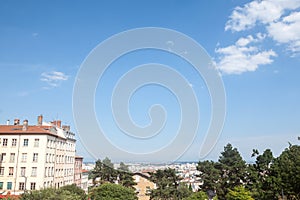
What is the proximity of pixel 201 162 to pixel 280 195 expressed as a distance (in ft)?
41.8

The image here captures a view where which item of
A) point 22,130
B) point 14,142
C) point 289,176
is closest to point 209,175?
point 289,176

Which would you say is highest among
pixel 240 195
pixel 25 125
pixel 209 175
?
pixel 25 125

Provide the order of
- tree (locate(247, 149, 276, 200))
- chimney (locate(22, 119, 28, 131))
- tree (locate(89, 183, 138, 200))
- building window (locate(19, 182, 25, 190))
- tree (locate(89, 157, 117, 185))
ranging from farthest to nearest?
tree (locate(89, 157, 117, 185)) → chimney (locate(22, 119, 28, 131)) → building window (locate(19, 182, 25, 190)) → tree (locate(89, 183, 138, 200)) → tree (locate(247, 149, 276, 200))

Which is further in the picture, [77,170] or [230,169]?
[77,170]

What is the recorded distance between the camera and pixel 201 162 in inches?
1444

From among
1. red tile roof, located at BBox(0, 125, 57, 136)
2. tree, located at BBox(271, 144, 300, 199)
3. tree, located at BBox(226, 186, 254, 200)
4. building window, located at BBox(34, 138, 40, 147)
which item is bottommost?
tree, located at BBox(226, 186, 254, 200)

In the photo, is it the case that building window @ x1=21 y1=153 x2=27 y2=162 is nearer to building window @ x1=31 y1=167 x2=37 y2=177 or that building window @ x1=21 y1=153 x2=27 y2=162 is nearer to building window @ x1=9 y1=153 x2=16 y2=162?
building window @ x1=9 y1=153 x2=16 y2=162

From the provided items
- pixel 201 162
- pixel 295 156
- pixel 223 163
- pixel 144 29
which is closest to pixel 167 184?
pixel 201 162

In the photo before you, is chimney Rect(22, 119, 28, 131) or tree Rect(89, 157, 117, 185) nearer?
chimney Rect(22, 119, 28, 131)

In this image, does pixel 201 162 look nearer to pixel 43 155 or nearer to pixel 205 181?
pixel 205 181

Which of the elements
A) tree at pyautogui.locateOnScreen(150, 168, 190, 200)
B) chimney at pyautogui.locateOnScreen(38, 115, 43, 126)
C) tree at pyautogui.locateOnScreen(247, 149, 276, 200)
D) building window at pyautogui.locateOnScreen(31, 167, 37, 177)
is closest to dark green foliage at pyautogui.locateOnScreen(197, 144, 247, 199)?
tree at pyautogui.locateOnScreen(247, 149, 276, 200)

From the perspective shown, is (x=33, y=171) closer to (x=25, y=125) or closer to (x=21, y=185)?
(x=21, y=185)

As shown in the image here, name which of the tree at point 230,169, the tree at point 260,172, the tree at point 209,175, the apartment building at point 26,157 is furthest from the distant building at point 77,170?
the tree at point 260,172

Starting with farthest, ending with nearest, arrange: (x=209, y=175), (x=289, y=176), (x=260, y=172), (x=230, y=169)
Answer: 1. (x=209, y=175)
2. (x=230, y=169)
3. (x=260, y=172)
4. (x=289, y=176)
